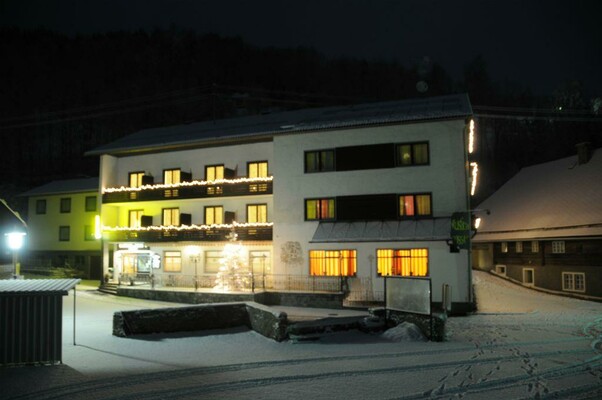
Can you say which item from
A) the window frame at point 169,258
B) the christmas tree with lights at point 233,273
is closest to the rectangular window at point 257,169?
the christmas tree with lights at point 233,273

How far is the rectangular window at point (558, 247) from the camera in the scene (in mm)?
36094

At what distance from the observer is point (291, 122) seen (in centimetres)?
3559

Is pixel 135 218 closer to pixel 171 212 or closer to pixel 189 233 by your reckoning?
pixel 171 212

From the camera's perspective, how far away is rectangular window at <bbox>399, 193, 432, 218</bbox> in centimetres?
2858

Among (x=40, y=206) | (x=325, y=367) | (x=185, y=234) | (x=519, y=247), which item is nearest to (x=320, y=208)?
(x=185, y=234)

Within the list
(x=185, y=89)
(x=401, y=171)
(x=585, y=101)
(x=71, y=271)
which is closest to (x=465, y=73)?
(x=585, y=101)

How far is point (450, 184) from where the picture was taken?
28.1m

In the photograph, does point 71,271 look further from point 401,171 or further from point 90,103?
point 90,103

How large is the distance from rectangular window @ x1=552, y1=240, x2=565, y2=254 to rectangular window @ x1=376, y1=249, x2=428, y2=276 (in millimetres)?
14216

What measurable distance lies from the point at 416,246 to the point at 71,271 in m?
28.6

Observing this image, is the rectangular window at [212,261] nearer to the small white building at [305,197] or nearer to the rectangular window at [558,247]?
the small white building at [305,197]

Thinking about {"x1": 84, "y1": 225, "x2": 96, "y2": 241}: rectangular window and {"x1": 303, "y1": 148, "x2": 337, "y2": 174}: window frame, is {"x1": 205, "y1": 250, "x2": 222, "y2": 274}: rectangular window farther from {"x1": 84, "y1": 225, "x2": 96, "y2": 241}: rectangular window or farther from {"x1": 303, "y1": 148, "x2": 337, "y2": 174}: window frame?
{"x1": 84, "y1": 225, "x2": 96, "y2": 241}: rectangular window

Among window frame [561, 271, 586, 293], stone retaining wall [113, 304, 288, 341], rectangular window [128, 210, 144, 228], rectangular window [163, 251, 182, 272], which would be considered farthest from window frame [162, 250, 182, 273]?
window frame [561, 271, 586, 293]

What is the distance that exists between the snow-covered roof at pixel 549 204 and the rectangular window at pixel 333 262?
16000 millimetres
